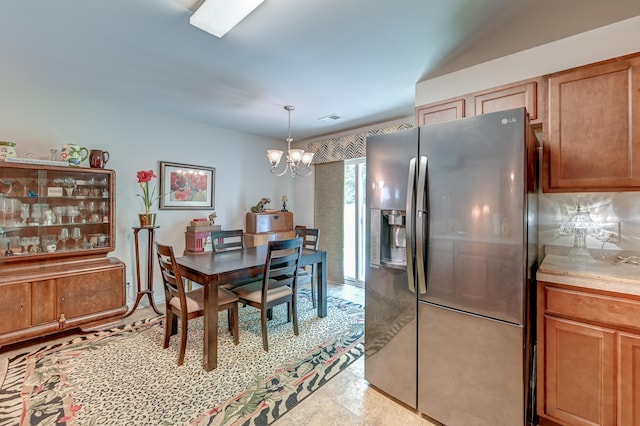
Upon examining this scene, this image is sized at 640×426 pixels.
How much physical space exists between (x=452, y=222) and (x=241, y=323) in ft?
8.01

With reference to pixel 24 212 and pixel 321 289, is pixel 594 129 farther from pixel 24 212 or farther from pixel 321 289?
pixel 24 212

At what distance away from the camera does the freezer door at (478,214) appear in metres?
1.40

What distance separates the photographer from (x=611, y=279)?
4.51 ft

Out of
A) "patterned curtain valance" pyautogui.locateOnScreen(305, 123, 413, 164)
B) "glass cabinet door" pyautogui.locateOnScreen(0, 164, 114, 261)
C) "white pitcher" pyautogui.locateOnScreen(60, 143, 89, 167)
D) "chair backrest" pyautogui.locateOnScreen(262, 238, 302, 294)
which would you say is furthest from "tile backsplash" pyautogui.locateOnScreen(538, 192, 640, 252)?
"white pitcher" pyautogui.locateOnScreen(60, 143, 89, 167)

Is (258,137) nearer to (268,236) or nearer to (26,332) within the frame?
(268,236)

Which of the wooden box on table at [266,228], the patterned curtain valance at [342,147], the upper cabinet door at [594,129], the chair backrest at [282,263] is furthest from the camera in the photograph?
the wooden box on table at [266,228]

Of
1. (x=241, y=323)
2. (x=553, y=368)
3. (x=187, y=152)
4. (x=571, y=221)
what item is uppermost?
(x=187, y=152)

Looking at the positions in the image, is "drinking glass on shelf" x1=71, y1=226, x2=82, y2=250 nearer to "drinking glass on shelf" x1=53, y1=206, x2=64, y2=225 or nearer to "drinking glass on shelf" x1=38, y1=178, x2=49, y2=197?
"drinking glass on shelf" x1=53, y1=206, x2=64, y2=225

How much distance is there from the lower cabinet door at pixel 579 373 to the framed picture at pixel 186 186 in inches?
157

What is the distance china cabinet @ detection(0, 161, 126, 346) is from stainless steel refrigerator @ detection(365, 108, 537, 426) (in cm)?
281

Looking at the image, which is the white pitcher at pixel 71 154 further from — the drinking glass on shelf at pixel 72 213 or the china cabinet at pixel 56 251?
the drinking glass on shelf at pixel 72 213

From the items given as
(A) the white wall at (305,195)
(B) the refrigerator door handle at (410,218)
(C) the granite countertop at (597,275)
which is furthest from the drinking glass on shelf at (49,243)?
(C) the granite countertop at (597,275)

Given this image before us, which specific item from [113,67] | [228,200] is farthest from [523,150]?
[228,200]

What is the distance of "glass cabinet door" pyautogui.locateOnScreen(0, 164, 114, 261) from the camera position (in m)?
2.62
